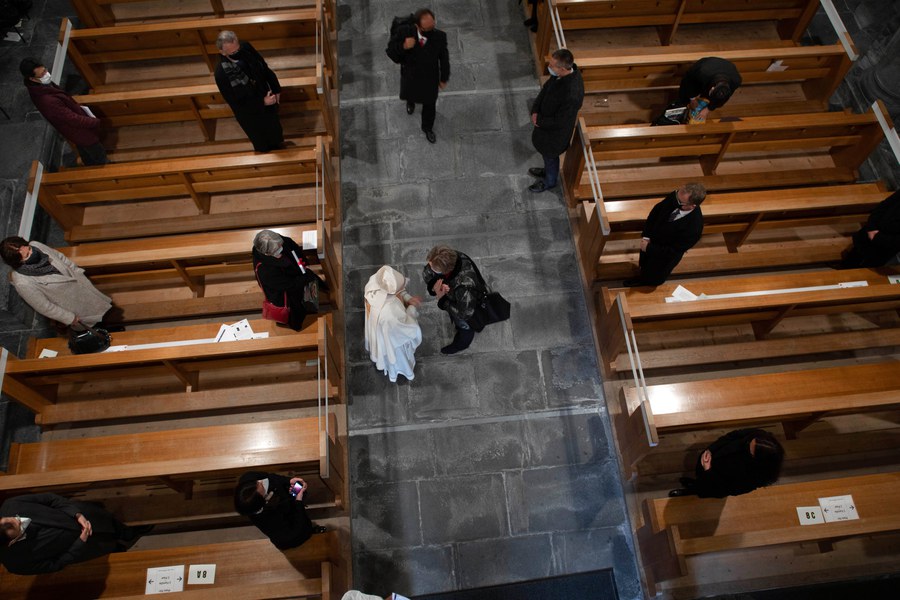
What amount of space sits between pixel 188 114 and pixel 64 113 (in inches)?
34.5

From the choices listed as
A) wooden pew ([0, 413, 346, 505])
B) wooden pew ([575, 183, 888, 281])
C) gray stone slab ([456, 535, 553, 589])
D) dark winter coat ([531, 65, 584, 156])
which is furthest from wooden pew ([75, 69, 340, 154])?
gray stone slab ([456, 535, 553, 589])

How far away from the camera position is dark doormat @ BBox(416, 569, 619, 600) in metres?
3.62

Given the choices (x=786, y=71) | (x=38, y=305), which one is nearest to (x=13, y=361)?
(x=38, y=305)

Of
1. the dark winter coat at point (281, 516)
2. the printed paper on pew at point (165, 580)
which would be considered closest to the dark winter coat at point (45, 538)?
the printed paper on pew at point (165, 580)

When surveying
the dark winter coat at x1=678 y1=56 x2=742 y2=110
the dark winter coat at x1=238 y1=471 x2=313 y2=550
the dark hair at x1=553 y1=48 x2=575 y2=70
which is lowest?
the dark winter coat at x1=238 y1=471 x2=313 y2=550

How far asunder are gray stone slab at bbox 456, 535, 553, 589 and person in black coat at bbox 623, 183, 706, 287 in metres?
2.00

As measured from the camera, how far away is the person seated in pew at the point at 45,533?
111 inches

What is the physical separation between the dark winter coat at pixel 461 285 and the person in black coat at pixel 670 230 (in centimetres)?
118

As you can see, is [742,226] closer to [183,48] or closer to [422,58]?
[422,58]

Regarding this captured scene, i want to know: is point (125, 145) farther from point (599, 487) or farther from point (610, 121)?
point (599, 487)

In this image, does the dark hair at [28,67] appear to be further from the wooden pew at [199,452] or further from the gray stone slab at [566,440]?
the gray stone slab at [566,440]

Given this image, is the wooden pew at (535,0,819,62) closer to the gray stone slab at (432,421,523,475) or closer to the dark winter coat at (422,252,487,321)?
the dark winter coat at (422,252,487,321)

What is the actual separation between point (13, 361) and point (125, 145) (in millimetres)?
2226

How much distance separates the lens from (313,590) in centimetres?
306
